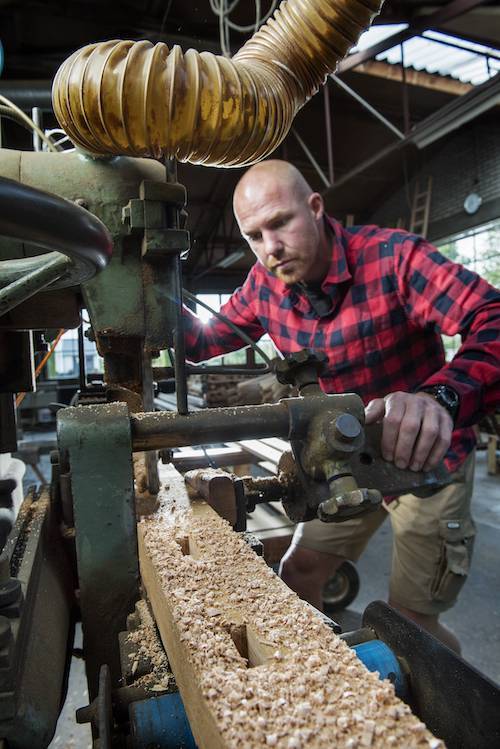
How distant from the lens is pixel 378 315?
1675 millimetres

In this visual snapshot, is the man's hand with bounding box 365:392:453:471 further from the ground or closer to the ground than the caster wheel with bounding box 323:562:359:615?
further from the ground

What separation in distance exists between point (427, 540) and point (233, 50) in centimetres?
437

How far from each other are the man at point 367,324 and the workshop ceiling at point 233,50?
2.34 ft

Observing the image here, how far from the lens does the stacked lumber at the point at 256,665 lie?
0.39m

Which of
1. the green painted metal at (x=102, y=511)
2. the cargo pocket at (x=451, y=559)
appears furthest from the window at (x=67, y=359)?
the green painted metal at (x=102, y=511)

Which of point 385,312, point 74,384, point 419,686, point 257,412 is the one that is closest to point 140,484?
point 257,412

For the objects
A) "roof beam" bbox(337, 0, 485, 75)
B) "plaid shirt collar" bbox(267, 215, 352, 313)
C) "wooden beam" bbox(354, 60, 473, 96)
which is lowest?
"plaid shirt collar" bbox(267, 215, 352, 313)

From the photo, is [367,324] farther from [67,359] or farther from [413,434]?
[67,359]

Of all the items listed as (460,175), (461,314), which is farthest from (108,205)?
(460,175)

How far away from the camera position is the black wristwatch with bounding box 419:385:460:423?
106 centimetres

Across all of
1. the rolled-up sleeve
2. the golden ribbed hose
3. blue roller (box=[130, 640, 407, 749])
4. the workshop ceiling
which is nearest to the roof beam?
the workshop ceiling

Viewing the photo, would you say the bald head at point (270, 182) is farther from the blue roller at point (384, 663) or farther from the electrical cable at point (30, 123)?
the blue roller at point (384, 663)

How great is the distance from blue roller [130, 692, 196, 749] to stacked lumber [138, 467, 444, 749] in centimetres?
3

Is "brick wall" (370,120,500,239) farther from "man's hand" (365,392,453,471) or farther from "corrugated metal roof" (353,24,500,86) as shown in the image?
"man's hand" (365,392,453,471)
